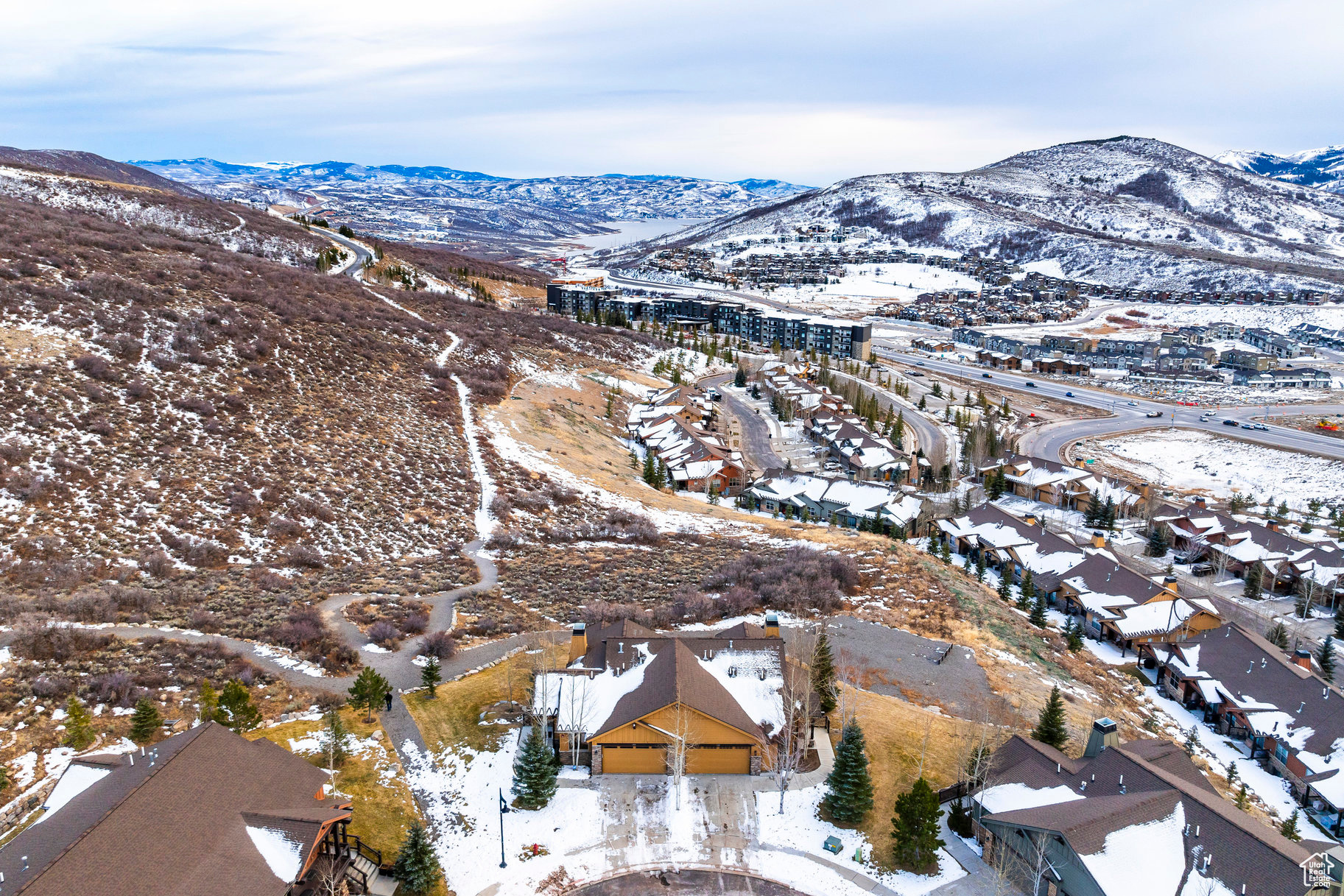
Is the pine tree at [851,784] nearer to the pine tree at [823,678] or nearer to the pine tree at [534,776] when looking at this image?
the pine tree at [823,678]

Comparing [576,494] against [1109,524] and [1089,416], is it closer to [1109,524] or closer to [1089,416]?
[1109,524]

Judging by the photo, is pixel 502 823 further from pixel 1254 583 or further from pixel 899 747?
pixel 1254 583

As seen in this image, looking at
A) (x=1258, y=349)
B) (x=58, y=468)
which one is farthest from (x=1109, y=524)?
(x=1258, y=349)

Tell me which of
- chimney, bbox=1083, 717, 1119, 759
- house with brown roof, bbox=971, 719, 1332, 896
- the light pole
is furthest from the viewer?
chimney, bbox=1083, 717, 1119, 759

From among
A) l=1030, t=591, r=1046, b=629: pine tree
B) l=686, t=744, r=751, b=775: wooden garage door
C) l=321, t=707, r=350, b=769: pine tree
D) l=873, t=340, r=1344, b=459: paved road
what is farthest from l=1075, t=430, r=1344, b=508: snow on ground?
l=321, t=707, r=350, b=769: pine tree

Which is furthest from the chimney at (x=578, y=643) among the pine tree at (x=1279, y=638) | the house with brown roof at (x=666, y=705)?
the pine tree at (x=1279, y=638)

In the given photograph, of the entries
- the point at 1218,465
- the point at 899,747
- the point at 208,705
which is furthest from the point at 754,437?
the point at 208,705

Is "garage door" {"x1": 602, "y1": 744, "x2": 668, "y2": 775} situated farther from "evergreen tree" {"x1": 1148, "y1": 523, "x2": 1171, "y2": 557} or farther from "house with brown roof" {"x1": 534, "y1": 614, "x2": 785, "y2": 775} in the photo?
"evergreen tree" {"x1": 1148, "y1": 523, "x2": 1171, "y2": 557}
